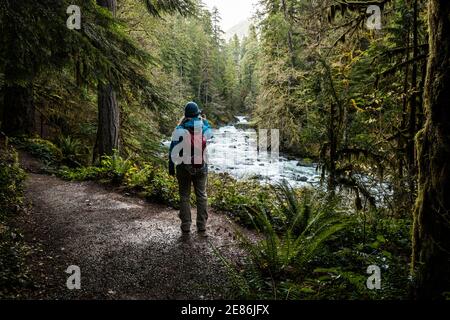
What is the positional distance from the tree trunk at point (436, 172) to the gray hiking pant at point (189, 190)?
3480 millimetres

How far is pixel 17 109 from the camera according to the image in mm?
12734

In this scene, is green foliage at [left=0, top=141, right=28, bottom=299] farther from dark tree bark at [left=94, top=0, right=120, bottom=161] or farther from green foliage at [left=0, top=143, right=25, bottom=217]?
dark tree bark at [left=94, top=0, right=120, bottom=161]

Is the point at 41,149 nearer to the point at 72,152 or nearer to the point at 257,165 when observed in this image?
the point at 72,152

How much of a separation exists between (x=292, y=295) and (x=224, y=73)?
68050mm

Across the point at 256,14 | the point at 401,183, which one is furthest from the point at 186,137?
the point at 256,14

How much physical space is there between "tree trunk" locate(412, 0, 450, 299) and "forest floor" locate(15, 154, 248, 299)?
2289 mm

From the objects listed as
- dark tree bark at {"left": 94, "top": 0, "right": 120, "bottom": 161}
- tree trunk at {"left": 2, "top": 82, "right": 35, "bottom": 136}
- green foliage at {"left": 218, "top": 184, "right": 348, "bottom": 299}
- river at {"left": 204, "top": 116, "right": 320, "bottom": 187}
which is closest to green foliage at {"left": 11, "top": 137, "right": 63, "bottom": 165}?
tree trunk at {"left": 2, "top": 82, "right": 35, "bottom": 136}

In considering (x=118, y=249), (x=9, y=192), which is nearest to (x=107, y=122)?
(x=9, y=192)

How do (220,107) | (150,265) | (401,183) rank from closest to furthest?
(150,265), (401,183), (220,107)

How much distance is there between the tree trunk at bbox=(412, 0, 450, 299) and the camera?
10.7 feet

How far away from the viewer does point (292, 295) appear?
12.3 ft

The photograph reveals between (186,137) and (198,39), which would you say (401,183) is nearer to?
(186,137)

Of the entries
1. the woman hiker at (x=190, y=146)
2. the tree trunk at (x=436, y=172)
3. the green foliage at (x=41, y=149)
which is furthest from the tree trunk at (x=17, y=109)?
the tree trunk at (x=436, y=172)
